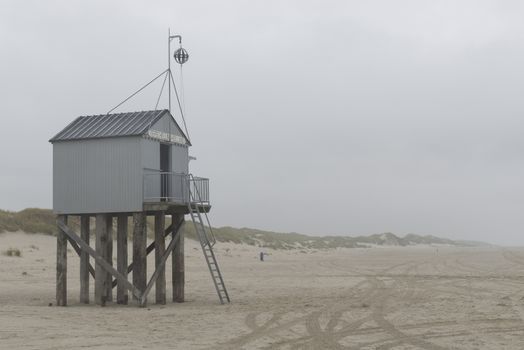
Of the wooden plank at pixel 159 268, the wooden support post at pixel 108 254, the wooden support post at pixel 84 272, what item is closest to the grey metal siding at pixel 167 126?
the wooden support post at pixel 108 254

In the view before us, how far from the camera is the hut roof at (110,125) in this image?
22547 mm

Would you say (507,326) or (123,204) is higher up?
(123,204)

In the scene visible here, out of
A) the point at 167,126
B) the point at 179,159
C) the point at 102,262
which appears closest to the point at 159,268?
the point at 102,262

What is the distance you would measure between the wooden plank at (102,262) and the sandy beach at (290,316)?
29.5 inches

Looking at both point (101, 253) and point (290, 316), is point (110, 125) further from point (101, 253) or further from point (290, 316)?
point (290, 316)

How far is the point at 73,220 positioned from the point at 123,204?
34108mm

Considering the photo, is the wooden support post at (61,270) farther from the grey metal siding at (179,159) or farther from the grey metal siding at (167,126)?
the grey metal siding at (167,126)

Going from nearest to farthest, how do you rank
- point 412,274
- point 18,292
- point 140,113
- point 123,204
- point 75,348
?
point 75,348 < point 123,204 < point 140,113 < point 18,292 < point 412,274

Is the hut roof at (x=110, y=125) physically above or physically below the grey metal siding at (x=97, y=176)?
above

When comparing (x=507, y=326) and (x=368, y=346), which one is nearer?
(x=368, y=346)

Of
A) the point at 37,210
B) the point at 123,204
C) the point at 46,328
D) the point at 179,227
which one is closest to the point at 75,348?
the point at 46,328

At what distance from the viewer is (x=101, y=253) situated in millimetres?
22781

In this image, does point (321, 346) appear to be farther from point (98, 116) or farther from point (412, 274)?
point (412, 274)

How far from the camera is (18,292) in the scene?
2656 cm
